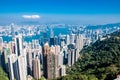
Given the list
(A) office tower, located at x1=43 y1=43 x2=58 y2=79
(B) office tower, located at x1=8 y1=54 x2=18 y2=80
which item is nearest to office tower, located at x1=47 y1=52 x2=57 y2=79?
(A) office tower, located at x1=43 y1=43 x2=58 y2=79

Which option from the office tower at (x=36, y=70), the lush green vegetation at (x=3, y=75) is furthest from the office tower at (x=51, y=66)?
the lush green vegetation at (x=3, y=75)

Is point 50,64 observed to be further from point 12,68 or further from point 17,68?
point 12,68

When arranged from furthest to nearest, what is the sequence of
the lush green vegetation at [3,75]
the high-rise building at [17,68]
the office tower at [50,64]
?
the lush green vegetation at [3,75], the high-rise building at [17,68], the office tower at [50,64]

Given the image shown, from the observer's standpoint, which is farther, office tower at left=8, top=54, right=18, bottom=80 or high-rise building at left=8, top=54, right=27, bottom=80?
office tower at left=8, top=54, right=18, bottom=80

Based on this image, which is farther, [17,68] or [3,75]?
[3,75]

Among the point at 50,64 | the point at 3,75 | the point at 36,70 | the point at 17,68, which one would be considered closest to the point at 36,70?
the point at 36,70

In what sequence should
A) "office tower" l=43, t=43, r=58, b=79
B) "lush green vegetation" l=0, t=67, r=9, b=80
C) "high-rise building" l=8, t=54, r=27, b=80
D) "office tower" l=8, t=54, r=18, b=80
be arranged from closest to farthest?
"office tower" l=43, t=43, r=58, b=79 → "high-rise building" l=8, t=54, r=27, b=80 → "lush green vegetation" l=0, t=67, r=9, b=80 → "office tower" l=8, t=54, r=18, b=80

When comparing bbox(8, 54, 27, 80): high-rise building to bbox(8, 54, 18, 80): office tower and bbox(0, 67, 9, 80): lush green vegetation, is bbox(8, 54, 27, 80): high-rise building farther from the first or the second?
bbox(0, 67, 9, 80): lush green vegetation

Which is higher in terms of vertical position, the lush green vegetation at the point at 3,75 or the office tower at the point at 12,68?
the office tower at the point at 12,68

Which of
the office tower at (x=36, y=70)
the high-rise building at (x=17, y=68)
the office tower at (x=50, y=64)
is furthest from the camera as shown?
the office tower at (x=36, y=70)

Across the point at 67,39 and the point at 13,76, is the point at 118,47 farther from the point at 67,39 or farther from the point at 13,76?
the point at 67,39

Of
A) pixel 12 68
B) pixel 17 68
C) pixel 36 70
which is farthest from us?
pixel 36 70

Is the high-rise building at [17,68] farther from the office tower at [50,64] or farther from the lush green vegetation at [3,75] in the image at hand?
the office tower at [50,64]
